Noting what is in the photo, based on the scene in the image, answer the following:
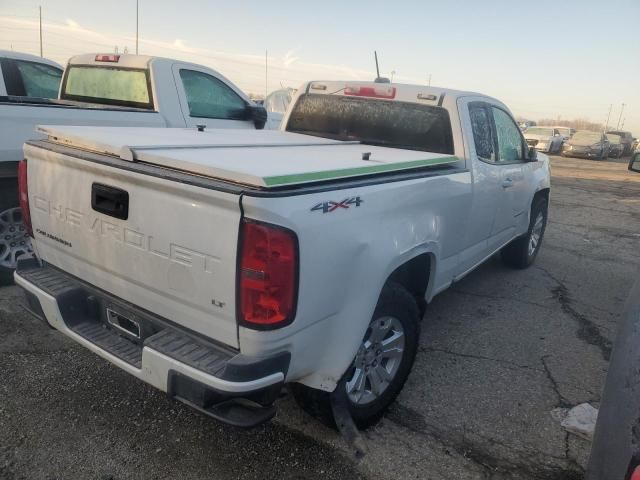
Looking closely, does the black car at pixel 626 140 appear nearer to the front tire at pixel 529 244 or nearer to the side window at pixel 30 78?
the front tire at pixel 529 244

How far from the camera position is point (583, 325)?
15.0 ft

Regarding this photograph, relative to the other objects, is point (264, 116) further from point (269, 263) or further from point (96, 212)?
point (269, 263)

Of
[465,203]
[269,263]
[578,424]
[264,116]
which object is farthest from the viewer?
[264,116]

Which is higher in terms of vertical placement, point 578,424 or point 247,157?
point 247,157

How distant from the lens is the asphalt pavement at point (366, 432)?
257 centimetres

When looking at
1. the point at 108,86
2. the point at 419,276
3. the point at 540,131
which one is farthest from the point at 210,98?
the point at 540,131

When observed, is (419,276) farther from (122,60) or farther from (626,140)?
(626,140)

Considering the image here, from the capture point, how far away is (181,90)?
579 cm

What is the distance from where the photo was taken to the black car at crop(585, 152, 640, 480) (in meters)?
1.68

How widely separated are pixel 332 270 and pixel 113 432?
156cm

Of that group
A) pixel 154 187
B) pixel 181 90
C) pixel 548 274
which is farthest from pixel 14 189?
pixel 548 274

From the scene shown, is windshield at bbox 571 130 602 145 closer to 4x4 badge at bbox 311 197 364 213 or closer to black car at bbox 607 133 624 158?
black car at bbox 607 133 624 158

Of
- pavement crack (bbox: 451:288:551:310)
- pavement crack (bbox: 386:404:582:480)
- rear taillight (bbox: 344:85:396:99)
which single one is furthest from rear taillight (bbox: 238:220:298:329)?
pavement crack (bbox: 451:288:551:310)

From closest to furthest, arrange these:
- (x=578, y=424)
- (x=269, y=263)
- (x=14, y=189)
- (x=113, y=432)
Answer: (x=269, y=263) < (x=113, y=432) < (x=578, y=424) < (x=14, y=189)
